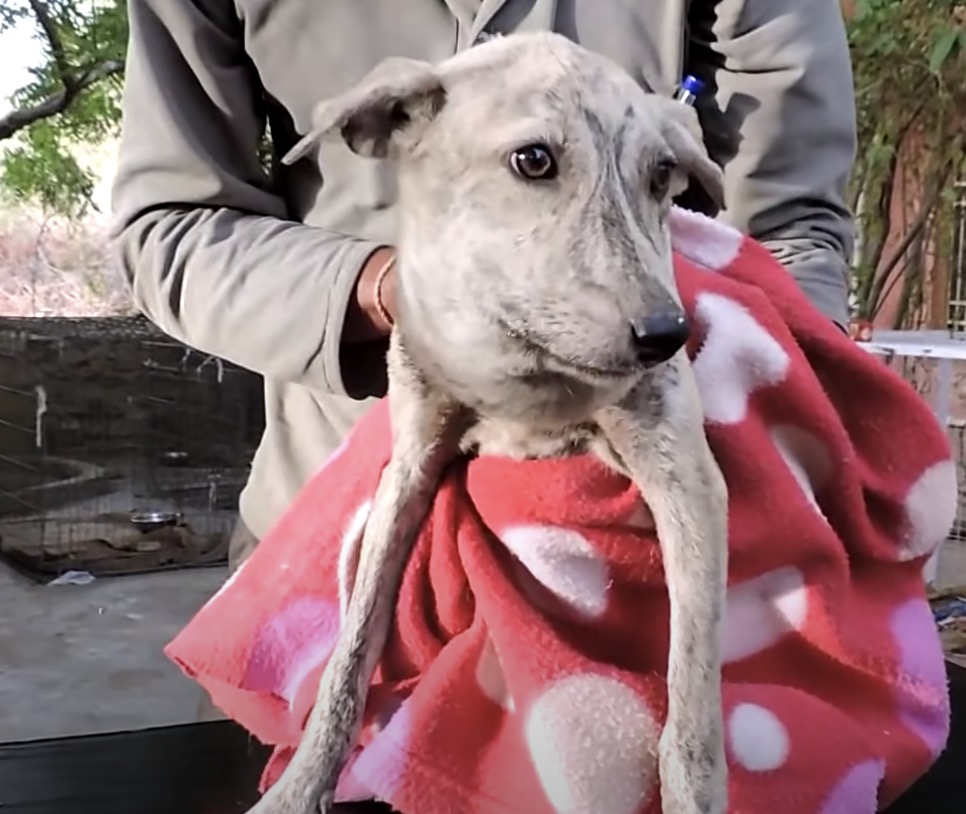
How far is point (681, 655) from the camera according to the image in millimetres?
531

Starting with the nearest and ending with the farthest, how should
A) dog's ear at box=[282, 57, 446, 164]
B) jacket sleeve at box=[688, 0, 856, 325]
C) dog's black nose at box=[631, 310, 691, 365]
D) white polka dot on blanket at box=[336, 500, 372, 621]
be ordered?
1. dog's black nose at box=[631, 310, 691, 365]
2. dog's ear at box=[282, 57, 446, 164]
3. white polka dot on blanket at box=[336, 500, 372, 621]
4. jacket sleeve at box=[688, 0, 856, 325]

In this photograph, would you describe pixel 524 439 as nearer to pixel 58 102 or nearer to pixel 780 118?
pixel 780 118

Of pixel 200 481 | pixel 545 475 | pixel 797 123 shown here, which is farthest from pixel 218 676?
pixel 200 481

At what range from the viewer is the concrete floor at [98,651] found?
9.55 ft

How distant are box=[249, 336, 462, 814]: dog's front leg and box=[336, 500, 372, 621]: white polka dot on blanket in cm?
2

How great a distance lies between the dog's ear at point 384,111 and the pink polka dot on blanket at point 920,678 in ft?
1.21

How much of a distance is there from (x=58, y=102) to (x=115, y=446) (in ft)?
3.10

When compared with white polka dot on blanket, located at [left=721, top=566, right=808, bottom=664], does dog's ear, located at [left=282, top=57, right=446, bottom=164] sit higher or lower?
higher

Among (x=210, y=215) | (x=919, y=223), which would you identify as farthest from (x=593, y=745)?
(x=919, y=223)

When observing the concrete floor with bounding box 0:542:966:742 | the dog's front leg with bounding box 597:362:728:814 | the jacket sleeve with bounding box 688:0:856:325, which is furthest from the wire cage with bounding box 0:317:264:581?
the dog's front leg with bounding box 597:362:728:814

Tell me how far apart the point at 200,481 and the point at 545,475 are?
3.13 meters

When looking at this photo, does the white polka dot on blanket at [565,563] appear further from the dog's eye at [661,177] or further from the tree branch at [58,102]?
the tree branch at [58,102]

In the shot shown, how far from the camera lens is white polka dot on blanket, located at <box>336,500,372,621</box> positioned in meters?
0.65

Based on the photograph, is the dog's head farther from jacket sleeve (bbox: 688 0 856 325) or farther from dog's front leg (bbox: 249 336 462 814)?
jacket sleeve (bbox: 688 0 856 325)
